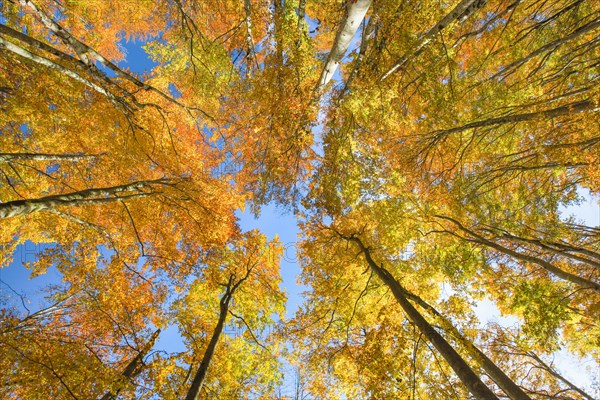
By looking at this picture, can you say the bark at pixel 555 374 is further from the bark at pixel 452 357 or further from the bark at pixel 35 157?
the bark at pixel 35 157

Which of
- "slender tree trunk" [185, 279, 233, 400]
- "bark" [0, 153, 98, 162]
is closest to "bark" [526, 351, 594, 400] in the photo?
"slender tree trunk" [185, 279, 233, 400]

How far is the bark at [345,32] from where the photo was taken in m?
4.54

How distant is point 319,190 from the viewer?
7723 mm

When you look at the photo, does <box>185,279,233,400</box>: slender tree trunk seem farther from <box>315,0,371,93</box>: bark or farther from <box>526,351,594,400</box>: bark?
<box>526,351,594,400</box>: bark

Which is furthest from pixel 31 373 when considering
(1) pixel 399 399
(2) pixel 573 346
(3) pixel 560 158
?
(2) pixel 573 346

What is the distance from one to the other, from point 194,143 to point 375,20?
8.17 metres

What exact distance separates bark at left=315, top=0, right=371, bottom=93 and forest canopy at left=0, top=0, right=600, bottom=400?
0.05 metres

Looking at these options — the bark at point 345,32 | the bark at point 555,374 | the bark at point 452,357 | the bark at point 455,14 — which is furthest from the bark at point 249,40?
the bark at point 555,374

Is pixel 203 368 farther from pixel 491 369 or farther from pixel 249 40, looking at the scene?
pixel 249 40

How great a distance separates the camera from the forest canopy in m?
4.92

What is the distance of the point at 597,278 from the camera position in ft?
25.1

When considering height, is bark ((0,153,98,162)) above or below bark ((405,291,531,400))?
above

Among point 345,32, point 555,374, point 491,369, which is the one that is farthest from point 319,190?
point 555,374

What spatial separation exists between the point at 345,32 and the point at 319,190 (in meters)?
4.10
